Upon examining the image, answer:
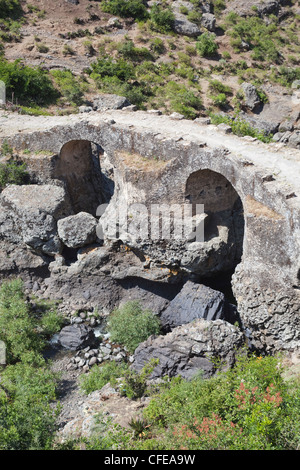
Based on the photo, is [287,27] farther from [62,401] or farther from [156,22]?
[62,401]

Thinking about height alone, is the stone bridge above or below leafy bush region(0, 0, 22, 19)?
below

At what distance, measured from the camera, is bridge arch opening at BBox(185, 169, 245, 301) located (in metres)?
16.6

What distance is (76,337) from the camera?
55.9 ft

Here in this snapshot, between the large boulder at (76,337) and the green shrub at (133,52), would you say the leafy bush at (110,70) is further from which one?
the large boulder at (76,337)

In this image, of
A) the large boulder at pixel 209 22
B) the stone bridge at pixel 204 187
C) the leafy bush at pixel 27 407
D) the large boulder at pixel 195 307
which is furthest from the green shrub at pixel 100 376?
the large boulder at pixel 209 22

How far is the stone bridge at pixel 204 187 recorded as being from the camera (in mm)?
14188

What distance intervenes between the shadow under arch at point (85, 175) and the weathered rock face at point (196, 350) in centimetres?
777

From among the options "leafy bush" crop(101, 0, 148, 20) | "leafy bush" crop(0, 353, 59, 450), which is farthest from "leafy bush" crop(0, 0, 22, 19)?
"leafy bush" crop(0, 353, 59, 450)

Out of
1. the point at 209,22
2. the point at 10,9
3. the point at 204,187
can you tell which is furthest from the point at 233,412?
the point at 209,22

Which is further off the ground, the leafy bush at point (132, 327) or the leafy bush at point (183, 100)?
the leafy bush at point (183, 100)

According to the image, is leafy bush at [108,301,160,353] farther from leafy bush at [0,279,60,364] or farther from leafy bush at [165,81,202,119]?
leafy bush at [165,81,202,119]

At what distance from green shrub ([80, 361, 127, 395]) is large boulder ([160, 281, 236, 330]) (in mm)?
2517

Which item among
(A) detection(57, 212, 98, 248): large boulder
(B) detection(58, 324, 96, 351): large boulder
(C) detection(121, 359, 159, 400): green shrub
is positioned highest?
(A) detection(57, 212, 98, 248): large boulder

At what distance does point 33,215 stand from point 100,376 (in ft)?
21.5
